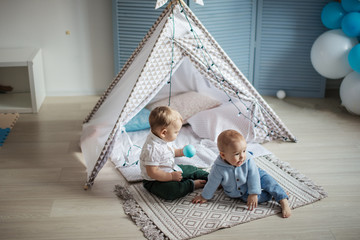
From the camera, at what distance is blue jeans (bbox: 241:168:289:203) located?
2445 mm

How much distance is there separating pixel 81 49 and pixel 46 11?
0.42 meters

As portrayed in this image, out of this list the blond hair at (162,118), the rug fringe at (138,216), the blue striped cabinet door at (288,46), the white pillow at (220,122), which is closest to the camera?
the rug fringe at (138,216)

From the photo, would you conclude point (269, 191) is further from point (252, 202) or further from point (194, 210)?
A: point (194, 210)

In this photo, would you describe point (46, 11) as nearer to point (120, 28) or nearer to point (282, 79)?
point (120, 28)

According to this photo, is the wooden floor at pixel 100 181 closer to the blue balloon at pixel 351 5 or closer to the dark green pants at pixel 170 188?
the dark green pants at pixel 170 188

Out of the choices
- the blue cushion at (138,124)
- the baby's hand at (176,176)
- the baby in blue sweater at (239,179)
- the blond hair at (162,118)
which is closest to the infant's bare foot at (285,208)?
the baby in blue sweater at (239,179)

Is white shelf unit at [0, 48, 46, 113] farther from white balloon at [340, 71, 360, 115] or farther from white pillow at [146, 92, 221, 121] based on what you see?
white balloon at [340, 71, 360, 115]

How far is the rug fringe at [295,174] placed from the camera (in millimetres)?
2614

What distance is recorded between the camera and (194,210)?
243 centimetres

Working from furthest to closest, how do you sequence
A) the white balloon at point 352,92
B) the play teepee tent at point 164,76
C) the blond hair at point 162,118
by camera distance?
the white balloon at point 352,92 → the play teepee tent at point 164,76 → the blond hair at point 162,118

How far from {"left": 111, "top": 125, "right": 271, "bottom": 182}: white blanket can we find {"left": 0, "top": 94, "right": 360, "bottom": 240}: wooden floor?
0.28ft

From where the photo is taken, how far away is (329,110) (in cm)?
386

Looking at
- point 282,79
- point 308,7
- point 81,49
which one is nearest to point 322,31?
point 308,7

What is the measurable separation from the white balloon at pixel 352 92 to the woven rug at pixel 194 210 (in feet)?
3.60
